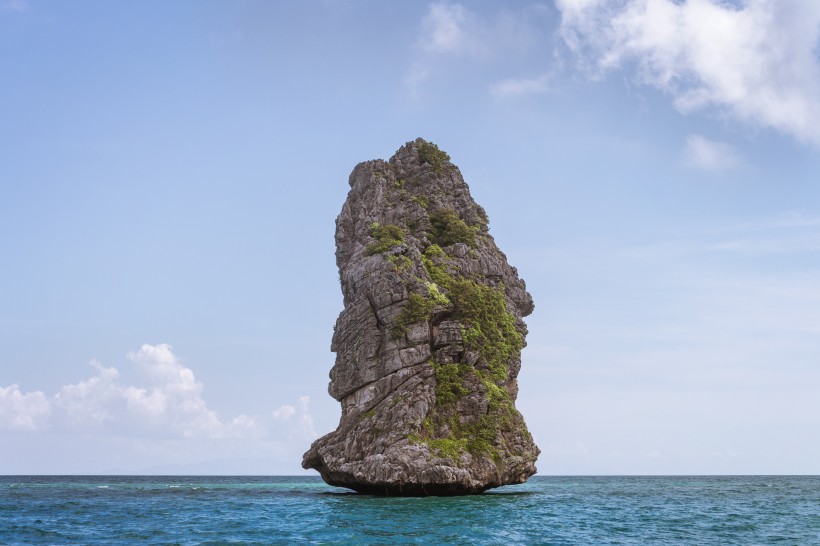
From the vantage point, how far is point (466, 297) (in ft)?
207

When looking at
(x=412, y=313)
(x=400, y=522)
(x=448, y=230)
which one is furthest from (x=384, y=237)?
(x=400, y=522)

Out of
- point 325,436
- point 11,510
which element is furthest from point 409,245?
point 11,510

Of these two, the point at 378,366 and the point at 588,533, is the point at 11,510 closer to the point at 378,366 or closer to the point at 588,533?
the point at 378,366

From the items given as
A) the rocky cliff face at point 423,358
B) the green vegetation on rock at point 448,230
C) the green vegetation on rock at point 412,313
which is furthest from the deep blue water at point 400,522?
the green vegetation on rock at point 448,230

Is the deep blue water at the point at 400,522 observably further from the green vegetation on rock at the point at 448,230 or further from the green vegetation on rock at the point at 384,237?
the green vegetation on rock at the point at 448,230

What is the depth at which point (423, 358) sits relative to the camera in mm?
59688

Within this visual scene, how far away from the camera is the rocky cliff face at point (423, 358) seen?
5494cm

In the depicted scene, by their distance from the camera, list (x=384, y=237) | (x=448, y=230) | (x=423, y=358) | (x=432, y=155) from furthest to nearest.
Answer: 1. (x=432, y=155)
2. (x=448, y=230)
3. (x=384, y=237)
4. (x=423, y=358)

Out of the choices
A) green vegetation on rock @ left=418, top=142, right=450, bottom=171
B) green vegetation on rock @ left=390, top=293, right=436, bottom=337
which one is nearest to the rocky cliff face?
green vegetation on rock @ left=390, top=293, right=436, bottom=337

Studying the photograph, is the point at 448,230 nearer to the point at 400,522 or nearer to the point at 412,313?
the point at 412,313

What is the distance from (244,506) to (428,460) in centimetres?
1330

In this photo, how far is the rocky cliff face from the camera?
5494 cm

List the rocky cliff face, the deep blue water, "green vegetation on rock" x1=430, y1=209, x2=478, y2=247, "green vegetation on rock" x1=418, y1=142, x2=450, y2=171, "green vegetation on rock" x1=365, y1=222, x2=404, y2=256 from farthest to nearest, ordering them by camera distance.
Answer: "green vegetation on rock" x1=418, y1=142, x2=450, y2=171 → "green vegetation on rock" x1=430, y1=209, x2=478, y2=247 → "green vegetation on rock" x1=365, y1=222, x2=404, y2=256 → the rocky cliff face → the deep blue water

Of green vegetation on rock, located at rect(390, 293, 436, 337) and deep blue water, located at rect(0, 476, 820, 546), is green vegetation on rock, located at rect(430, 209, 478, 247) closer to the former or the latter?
green vegetation on rock, located at rect(390, 293, 436, 337)
